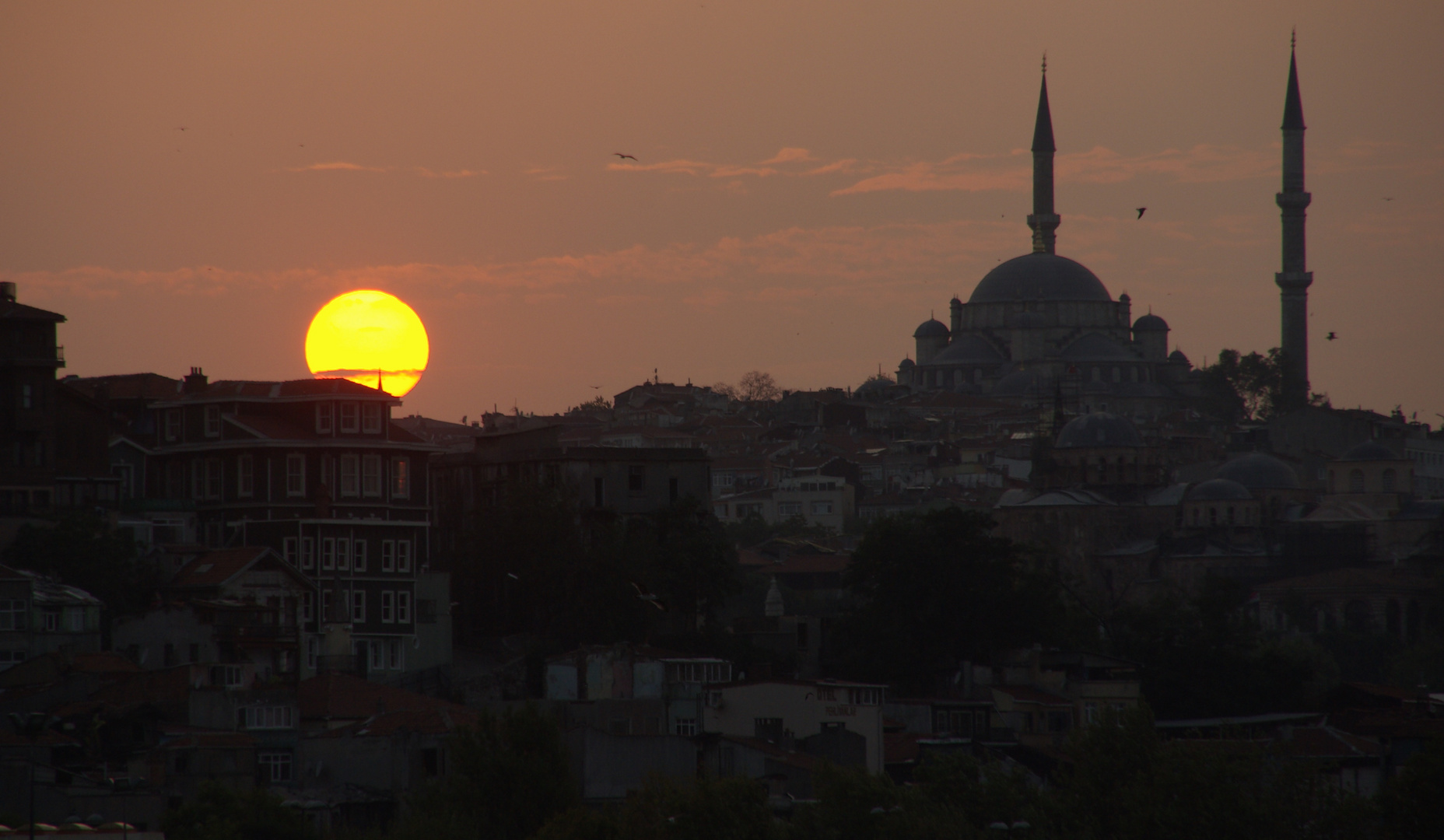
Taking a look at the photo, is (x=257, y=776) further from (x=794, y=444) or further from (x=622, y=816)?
(x=794, y=444)

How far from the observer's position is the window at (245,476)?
44156mm

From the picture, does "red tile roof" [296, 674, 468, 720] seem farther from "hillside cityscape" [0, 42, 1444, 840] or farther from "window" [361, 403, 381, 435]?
"window" [361, 403, 381, 435]

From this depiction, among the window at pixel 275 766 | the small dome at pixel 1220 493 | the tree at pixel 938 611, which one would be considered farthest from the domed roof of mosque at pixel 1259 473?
the window at pixel 275 766

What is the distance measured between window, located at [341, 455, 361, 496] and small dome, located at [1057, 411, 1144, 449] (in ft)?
181

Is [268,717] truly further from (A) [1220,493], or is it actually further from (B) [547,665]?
(A) [1220,493]

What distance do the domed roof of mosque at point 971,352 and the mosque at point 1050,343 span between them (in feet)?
0.13

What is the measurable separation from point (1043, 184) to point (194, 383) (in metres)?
94.0

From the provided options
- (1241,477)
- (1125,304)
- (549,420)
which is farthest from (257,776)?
(1125,304)

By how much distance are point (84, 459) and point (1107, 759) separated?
18.2 meters

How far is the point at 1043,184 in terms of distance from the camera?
137m

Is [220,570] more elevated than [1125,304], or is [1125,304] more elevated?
[1125,304]

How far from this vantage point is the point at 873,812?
33469 mm

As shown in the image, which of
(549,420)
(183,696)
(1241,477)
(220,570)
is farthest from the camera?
(549,420)

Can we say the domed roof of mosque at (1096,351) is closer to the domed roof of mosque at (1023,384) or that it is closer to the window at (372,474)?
the domed roof of mosque at (1023,384)
